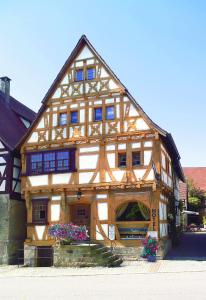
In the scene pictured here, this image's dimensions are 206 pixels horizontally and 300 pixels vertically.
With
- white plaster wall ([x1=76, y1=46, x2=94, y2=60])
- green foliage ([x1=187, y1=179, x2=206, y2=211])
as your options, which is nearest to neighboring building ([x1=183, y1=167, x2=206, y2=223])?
green foliage ([x1=187, y1=179, x2=206, y2=211])

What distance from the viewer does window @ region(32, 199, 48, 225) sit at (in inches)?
931

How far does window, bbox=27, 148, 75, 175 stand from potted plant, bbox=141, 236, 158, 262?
620cm

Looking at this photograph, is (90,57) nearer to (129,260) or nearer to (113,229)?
(113,229)

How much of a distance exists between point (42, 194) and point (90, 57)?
9.00m

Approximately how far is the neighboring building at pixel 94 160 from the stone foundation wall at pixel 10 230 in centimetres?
114

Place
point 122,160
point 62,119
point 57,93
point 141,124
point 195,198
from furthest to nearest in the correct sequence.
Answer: point 195,198
point 57,93
point 62,119
point 122,160
point 141,124

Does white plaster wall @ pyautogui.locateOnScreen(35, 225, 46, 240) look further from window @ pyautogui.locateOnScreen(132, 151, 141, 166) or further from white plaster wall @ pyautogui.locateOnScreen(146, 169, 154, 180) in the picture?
white plaster wall @ pyautogui.locateOnScreen(146, 169, 154, 180)

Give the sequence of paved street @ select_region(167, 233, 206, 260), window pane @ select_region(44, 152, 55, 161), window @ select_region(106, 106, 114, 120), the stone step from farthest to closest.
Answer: window pane @ select_region(44, 152, 55, 161), window @ select_region(106, 106, 114, 120), paved street @ select_region(167, 233, 206, 260), the stone step

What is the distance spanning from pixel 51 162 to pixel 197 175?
1339 inches

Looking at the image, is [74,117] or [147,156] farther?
[74,117]

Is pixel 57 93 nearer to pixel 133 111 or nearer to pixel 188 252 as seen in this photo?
pixel 133 111

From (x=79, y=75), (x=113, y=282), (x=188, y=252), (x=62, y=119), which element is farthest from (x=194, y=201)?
(x=113, y=282)

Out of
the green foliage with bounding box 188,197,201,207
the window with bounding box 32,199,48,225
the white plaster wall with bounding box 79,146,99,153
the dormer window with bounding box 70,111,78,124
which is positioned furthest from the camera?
the green foliage with bounding box 188,197,201,207

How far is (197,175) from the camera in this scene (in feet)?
176
